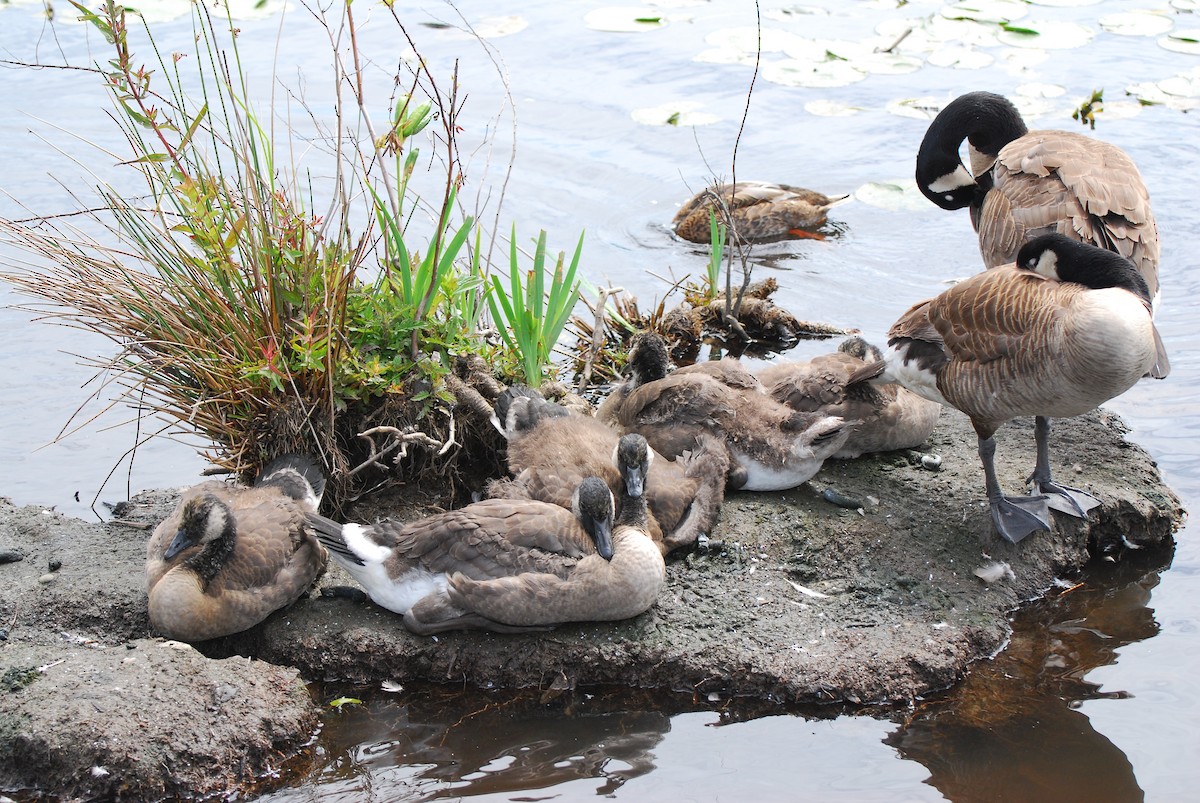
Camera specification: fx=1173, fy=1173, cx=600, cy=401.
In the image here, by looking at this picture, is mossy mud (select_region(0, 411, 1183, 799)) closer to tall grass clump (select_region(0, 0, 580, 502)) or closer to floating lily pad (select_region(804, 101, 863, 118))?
tall grass clump (select_region(0, 0, 580, 502))

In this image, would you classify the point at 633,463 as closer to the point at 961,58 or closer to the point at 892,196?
the point at 892,196

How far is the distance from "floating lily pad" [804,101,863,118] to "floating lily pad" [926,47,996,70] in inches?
50.6

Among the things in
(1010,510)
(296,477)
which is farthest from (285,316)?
(1010,510)

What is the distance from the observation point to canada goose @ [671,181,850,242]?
10695mm

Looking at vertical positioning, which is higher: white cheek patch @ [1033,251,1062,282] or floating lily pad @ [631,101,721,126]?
floating lily pad @ [631,101,721,126]

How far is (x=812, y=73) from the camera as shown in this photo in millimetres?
13008

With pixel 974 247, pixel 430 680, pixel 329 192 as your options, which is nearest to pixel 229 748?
pixel 430 680

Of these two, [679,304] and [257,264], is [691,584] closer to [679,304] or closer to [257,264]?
[257,264]

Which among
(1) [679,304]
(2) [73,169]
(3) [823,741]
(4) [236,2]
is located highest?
(4) [236,2]

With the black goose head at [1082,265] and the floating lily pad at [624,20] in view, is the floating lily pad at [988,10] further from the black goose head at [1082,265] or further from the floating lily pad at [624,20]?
the black goose head at [1082,265]

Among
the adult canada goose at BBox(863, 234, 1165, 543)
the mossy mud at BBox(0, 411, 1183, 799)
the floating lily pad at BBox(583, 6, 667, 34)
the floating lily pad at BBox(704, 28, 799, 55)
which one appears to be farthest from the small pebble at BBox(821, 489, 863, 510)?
the floating lily pad at BBox(583, 6, 667, 34)

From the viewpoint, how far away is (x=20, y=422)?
→ 7953mm

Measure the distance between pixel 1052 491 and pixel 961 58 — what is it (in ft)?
27.5

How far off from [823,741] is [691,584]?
110 cm
